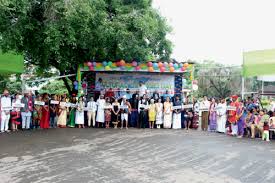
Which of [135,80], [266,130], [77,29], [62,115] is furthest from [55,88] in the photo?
[266,130]

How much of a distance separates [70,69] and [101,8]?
15.7 ft

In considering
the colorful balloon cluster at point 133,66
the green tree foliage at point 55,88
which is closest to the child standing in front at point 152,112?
the colorful balloon cluster at point 133,66

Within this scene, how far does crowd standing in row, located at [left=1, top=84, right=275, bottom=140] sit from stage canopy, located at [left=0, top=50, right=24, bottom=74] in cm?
190

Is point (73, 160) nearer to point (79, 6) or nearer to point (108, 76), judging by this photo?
point (79, 6)

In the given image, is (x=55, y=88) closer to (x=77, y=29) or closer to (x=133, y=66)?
(x=133, y=66)

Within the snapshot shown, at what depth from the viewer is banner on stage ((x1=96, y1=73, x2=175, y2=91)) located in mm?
18938

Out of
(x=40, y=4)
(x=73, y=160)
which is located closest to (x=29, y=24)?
(x=40, y=4)

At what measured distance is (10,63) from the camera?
16.8 meters

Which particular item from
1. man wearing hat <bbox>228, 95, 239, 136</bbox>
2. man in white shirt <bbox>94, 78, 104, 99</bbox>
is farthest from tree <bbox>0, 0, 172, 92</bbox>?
man wearing hat <bbox>228, 95, 239, 136</bbox>

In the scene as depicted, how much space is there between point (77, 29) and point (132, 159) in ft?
26.8

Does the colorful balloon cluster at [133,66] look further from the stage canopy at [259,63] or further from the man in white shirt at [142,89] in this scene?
the stage canopy at [259,63]

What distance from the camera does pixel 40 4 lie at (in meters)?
16.1

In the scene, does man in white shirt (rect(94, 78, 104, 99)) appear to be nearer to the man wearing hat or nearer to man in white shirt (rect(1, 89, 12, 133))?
man in white shirt (rect(1, 89, 12, 133))

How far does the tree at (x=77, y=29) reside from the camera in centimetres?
1484
